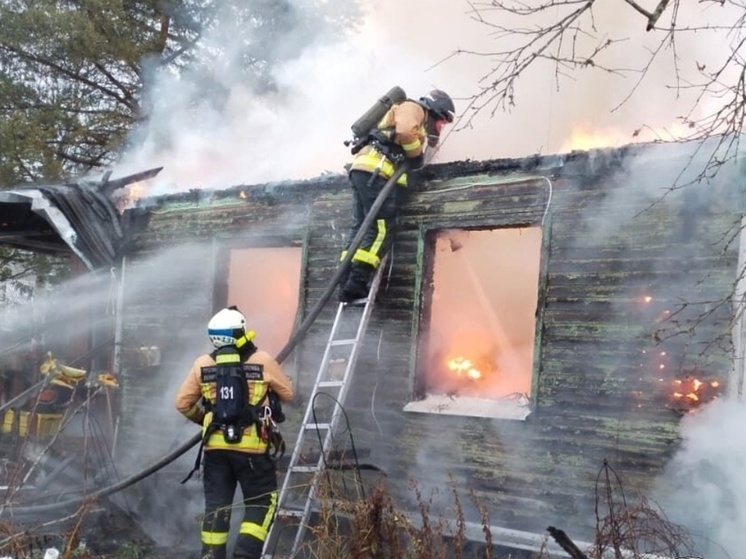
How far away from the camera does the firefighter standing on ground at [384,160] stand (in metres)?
6.72

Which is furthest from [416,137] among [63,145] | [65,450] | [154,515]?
[63,145]

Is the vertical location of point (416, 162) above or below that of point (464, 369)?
above

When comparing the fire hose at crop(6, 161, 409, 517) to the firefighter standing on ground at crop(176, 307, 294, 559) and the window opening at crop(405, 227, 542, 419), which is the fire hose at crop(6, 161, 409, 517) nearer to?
the firefighter standing on ground at crop(176, 307, 294, 559)

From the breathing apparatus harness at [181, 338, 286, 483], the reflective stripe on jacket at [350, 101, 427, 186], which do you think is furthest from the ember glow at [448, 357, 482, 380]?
the breathing apparatus harness at [181, 338, 286, 483]

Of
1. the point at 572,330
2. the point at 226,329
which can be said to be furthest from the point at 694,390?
the point at 226,329

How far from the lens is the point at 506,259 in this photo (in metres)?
8.75

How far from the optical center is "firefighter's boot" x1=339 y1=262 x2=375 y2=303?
22.7ft

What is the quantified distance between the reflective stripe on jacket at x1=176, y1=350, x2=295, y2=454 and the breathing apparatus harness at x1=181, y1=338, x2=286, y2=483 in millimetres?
33

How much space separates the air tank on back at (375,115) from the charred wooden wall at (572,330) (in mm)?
771

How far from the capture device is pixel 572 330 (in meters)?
6.43

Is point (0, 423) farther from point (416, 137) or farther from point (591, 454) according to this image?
point (591, 454)

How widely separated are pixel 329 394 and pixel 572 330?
2.13 metres

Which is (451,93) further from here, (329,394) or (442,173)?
(329,394)

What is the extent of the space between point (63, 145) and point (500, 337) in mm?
11244
